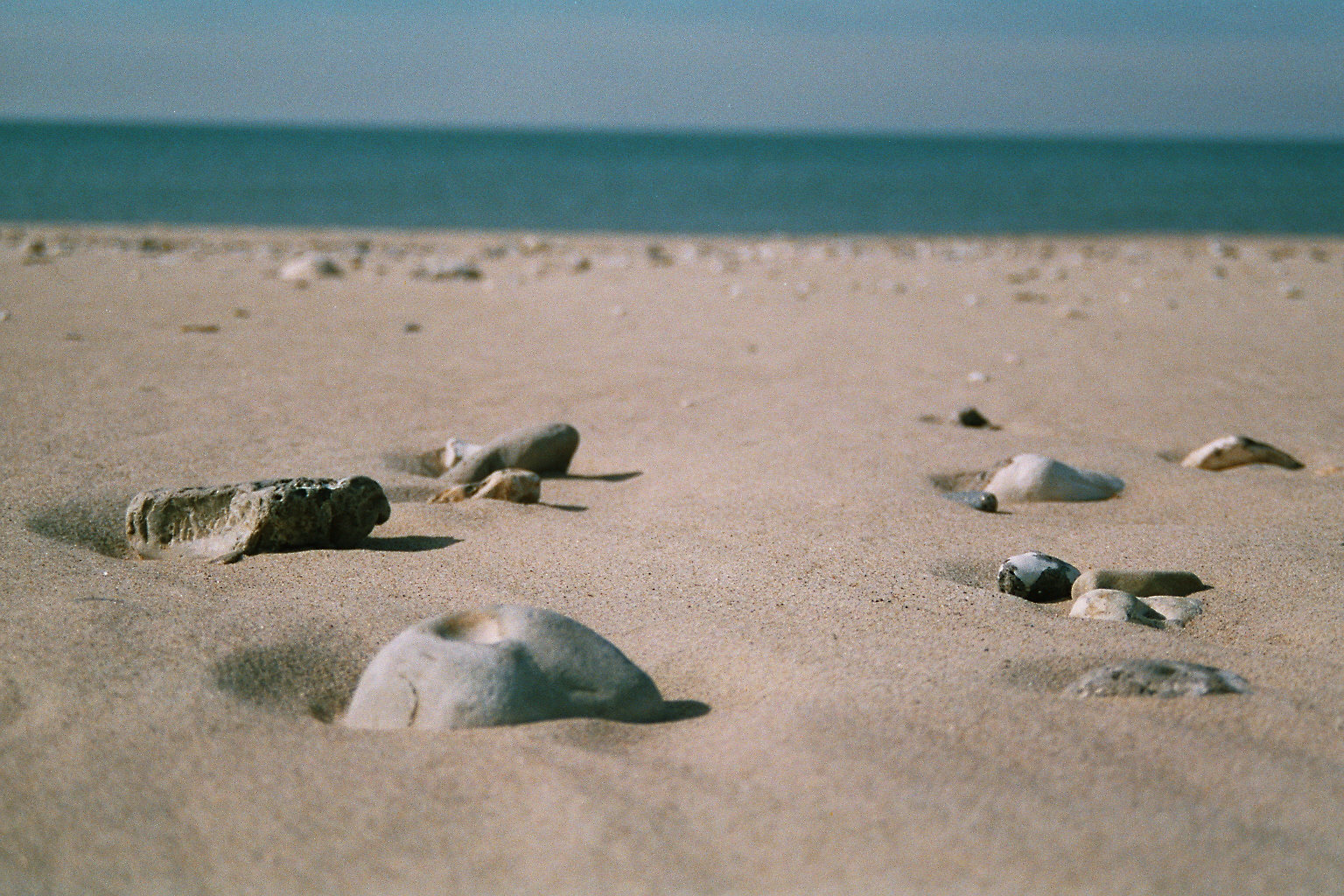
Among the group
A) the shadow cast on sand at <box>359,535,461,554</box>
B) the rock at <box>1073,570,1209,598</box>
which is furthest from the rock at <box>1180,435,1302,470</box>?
the shadow cast on sand at <box>359,535,461,554</box>

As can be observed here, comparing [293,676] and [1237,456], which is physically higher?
[1237,456]

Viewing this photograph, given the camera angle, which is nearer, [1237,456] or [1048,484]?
[1048,484]

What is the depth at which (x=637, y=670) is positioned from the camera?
1.72 meters

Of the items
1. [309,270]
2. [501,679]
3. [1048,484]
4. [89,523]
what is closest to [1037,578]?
[1048,484]

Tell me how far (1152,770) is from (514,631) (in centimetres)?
94

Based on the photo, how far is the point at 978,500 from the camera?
284 centimetres

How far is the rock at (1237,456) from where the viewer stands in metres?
3.21

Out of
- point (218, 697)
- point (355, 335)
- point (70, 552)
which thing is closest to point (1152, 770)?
point (218, 697)

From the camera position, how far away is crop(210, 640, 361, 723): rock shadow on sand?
5.68 feet

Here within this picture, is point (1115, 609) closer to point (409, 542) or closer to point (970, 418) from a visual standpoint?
point (409, 542)

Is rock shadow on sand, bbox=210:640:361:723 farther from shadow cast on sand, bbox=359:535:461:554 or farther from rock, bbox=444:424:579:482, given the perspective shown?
rock, bbox=444:424:579:482

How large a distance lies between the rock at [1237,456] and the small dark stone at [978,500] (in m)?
0.79

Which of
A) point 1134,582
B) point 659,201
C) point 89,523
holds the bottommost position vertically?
point 89,523

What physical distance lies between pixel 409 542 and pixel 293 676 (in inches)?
26.7
